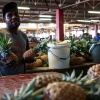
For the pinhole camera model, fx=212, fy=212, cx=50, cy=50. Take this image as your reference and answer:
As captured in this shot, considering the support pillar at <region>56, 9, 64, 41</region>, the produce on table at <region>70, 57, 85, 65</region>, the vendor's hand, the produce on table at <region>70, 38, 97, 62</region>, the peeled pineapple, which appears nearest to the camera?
the peeled pineapple

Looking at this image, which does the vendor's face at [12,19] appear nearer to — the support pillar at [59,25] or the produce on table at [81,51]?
the produce on table at [81,51]

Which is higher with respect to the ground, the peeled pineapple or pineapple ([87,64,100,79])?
Answer: the peeled pineapple

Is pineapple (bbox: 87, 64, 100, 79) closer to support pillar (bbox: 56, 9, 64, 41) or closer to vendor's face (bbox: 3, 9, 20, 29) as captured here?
vendor's face (bbox: 3, 9, 20, 29)

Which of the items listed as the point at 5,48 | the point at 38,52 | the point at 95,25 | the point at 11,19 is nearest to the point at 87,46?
the point at 38,52

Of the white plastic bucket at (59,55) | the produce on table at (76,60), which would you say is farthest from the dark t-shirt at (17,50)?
the produce on table at (76,60)

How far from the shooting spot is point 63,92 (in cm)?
83

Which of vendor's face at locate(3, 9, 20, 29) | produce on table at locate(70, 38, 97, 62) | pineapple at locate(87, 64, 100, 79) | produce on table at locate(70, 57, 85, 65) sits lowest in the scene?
produce on table at locate(70, 57, 85, 65)

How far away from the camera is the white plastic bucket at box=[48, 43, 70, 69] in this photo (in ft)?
12.3

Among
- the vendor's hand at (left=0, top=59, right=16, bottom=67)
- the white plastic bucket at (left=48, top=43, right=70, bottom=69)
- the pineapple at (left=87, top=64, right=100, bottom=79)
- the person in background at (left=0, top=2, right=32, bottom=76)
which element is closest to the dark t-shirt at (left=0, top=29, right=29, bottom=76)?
the person in background at (left=0, top=2, right=32, bottom=76)

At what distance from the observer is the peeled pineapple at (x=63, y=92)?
83 centimetres

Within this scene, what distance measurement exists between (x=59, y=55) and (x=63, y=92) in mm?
2946

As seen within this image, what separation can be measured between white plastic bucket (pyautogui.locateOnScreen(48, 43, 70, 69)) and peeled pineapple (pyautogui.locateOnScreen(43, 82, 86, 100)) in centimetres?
284

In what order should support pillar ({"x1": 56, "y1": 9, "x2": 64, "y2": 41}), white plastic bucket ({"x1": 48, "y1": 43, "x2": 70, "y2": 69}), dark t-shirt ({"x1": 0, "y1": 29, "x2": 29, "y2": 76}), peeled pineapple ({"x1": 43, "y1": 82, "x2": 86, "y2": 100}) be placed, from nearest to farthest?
peeled pineapple ({"x1": 43, "y1": 82, "x2": 86, "y2": 100}) → dark t-shirt ({"x1": 0, "y1": 29, "x2": 29, "y2": 76}) → white plastic bucket ({"x1": 48, "y1": 43, "x2": 70, "y2": 69}) → support pillar ({"x1": 56, "y1": 9, "x2": 64, "y2": 41})

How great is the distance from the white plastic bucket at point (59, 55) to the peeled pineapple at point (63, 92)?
2843mm
